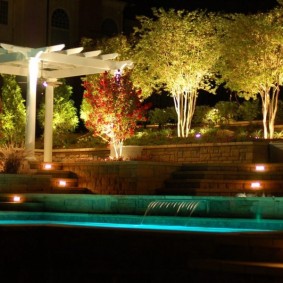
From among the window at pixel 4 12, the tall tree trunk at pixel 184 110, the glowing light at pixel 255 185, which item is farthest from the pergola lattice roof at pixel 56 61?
the window at pixel 4 12

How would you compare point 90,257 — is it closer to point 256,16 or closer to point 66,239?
point 66,239

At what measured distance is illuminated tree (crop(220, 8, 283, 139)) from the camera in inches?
947

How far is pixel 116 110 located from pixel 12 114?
29.6ft

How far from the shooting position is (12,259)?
32.2ft

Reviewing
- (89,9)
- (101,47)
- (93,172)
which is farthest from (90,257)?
(89,9)

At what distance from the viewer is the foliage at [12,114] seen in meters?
30.4

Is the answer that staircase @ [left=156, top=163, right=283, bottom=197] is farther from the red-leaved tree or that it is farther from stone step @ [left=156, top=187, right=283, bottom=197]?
the red-leaved tree

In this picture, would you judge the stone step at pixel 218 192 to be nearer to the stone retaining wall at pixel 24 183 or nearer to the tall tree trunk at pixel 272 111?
the stone retaining wall at pixel 24 183

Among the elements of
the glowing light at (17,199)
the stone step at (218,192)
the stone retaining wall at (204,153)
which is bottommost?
the glowing light at (17,199)

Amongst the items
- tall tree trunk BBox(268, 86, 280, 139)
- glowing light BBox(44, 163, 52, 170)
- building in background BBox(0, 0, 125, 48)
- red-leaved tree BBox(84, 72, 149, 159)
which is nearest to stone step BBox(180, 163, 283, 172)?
red-leaved tree BBox(84, 72, 149, 159)

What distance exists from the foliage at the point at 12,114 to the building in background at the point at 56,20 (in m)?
10.8

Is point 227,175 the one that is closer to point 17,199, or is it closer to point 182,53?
point 17,199

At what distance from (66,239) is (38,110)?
24.3 meters

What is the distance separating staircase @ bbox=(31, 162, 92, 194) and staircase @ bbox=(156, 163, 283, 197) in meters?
2.36
